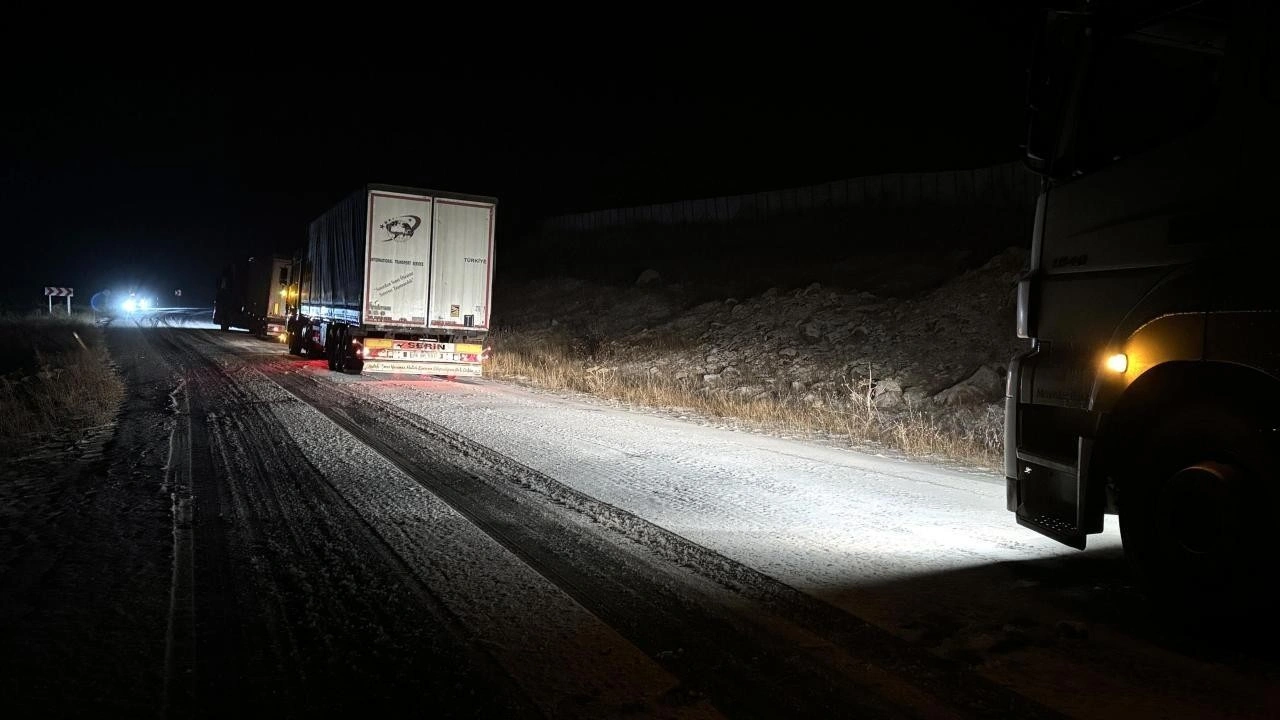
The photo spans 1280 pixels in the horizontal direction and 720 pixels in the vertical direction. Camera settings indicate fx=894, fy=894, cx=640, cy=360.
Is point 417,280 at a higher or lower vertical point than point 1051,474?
higher

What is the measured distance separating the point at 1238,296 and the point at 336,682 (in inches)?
169

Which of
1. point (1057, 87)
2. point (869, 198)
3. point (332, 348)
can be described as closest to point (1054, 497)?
point (1057, 87)

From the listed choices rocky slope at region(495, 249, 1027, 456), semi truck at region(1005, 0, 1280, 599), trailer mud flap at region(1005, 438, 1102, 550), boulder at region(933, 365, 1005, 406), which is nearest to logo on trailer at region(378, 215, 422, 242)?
rocky slope at region(495, 249, 1027, 456)

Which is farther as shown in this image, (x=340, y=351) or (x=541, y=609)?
(x=340, y=351)

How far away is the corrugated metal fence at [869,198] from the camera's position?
34.3m

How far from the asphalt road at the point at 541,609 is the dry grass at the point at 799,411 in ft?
12.4

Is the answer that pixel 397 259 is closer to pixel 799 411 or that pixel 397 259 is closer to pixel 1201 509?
pixel 799 411

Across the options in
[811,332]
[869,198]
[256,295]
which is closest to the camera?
[811,332]

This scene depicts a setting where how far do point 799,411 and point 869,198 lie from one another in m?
26.8

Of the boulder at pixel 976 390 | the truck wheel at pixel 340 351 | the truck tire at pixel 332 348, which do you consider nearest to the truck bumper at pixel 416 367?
the truck wheel at pixel 340 351

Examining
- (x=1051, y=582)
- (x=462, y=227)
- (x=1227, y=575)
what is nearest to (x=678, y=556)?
(x=1051, y=582)

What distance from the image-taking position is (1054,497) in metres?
5.22

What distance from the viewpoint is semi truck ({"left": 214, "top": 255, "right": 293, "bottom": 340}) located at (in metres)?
40.3

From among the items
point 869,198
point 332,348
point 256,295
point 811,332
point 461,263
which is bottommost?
point 332,348
